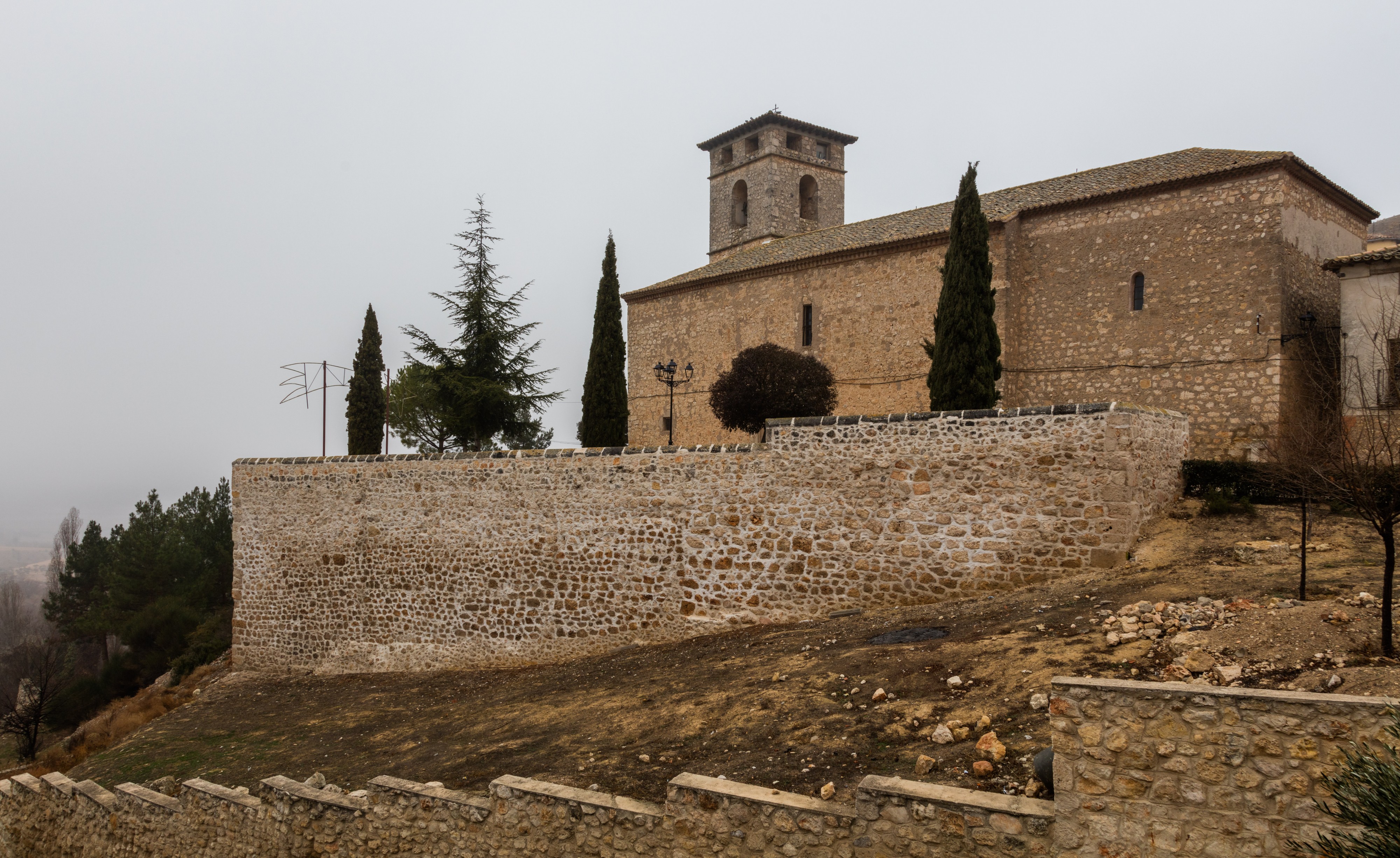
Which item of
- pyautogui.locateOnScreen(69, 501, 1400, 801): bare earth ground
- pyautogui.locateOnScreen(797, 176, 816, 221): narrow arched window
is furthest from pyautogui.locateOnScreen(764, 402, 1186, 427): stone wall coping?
A: pyautogui.locateOnScreen(797, 176, 816, 221): narrow arched window

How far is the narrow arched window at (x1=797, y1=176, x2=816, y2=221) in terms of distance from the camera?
34031 mm

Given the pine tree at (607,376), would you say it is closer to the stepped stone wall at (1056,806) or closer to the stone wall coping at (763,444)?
the stone wall coping at (763,444)

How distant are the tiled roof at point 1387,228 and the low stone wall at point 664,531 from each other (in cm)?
6702

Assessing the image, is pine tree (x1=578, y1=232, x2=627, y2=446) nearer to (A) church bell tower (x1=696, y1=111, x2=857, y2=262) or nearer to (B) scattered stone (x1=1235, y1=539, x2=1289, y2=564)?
(A) church bell tower (x1=696, y1=111, x2=857, y2=262)

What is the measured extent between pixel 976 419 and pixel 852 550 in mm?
2412

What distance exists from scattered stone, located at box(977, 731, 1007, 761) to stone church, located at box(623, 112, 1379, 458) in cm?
1368

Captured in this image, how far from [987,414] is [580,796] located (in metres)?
7.25

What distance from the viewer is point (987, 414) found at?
36.8ft

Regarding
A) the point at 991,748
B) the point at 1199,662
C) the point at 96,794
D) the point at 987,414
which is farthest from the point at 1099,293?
the point at 96,794

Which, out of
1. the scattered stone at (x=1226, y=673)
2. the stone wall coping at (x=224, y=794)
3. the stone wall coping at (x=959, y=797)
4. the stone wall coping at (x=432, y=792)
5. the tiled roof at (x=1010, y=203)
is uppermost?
the tiled roof at (x=1010, y=203)

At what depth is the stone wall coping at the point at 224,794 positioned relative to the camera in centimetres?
839

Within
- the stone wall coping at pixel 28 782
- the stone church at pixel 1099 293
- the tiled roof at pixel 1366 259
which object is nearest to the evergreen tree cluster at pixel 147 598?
the stone wall coping at pixel 28 782

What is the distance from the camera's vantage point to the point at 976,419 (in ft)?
36.9

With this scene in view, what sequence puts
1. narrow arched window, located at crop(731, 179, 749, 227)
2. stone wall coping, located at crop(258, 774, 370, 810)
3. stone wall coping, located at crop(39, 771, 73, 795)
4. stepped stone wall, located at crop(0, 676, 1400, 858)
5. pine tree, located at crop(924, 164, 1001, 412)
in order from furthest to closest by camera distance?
1. narrow arched window, located at crop(731, 179, 749, 227)
2. pine tree, located at crop(924, 164, 1001, 412)
3. stone wall coping, located at crop(39, 771, 73, 795)
4. stone wall coping, located at crop(258, 774, 370, 810)
5. stepped stone wall, located at crop(0, 676, 1400, 858)
